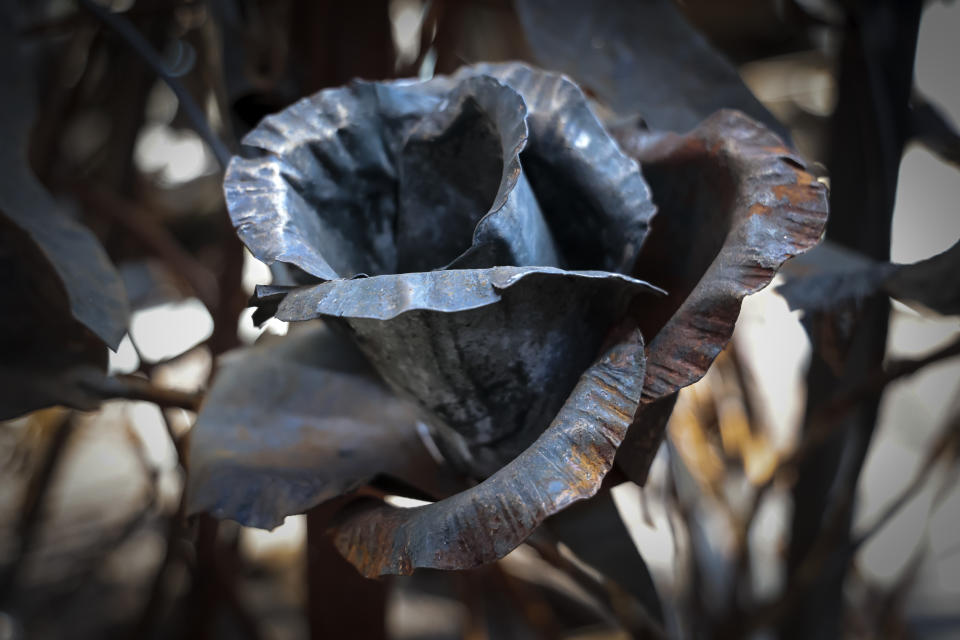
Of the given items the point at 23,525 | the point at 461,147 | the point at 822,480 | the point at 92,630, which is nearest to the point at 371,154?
the point at 461,147

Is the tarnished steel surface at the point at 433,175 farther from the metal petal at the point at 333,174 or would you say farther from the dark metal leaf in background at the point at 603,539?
the dark metal leaf in background at the point at 603,539

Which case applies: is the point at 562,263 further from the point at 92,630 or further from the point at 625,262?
the point at 92,630

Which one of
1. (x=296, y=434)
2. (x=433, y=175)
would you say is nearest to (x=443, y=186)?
(x=433, y=175)

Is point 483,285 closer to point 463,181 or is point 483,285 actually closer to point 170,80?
point 463,181

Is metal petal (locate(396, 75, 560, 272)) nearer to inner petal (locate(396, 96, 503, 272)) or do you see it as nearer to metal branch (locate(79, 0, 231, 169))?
inner petal (locate(396, 96, 503, 272))

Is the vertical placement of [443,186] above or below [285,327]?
above

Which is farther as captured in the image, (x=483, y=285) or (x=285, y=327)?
(x=285, y=327)

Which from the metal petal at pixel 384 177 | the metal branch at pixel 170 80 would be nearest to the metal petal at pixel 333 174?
the metal petal at pixel 384 177
